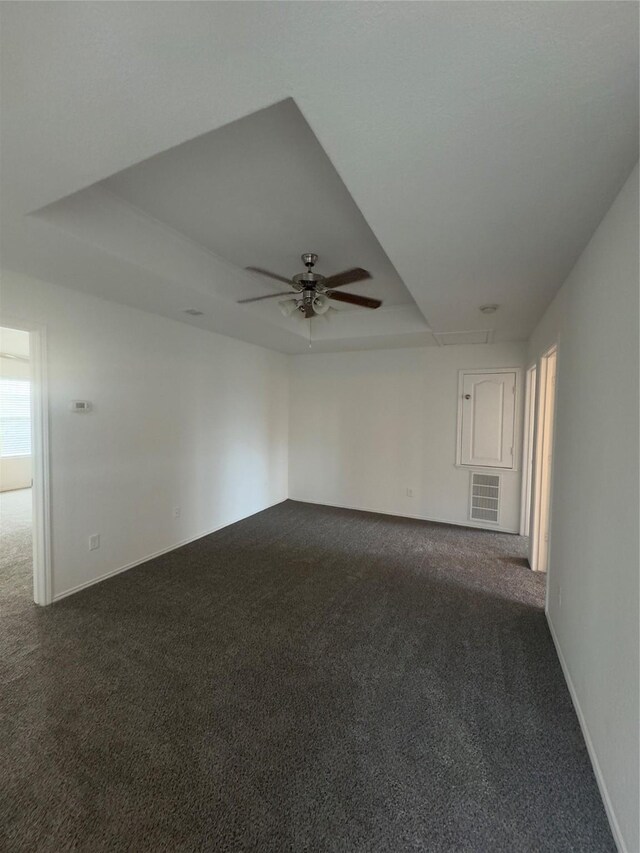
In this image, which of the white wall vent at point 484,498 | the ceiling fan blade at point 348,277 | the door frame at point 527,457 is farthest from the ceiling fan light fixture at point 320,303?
the white wall vent at point 484,498

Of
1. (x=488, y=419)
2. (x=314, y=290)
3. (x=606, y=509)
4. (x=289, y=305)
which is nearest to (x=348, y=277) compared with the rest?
(x=314, y=290)

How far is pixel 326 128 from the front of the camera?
1.19 metres

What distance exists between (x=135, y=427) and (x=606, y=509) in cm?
356

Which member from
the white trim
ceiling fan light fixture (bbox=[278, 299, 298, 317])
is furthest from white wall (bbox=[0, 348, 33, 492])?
the white trim

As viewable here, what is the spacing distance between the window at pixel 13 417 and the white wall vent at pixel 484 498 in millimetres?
7192

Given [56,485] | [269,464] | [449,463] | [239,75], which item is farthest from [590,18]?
[269,464]

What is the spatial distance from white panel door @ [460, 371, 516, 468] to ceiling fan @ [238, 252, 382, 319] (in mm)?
2428

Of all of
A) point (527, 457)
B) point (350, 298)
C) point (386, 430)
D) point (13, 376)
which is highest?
point (350, 298)

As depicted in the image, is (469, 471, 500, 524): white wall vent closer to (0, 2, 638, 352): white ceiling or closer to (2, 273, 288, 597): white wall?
(0, 2, 638, 352): white ceiling

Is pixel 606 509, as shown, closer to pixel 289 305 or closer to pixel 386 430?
pixel 289 305

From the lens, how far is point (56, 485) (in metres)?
2.82

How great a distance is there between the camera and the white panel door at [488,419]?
4.49m

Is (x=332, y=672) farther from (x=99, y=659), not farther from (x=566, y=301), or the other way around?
(x=566, y=301)

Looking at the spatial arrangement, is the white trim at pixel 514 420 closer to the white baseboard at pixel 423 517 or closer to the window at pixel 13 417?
the white baseboard at pixel 423 517
